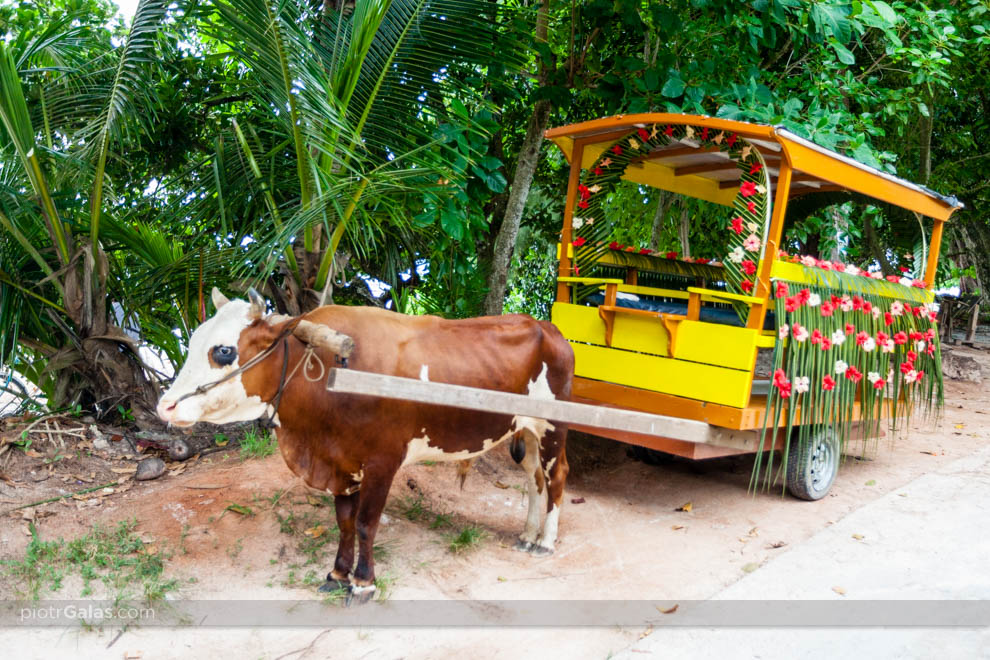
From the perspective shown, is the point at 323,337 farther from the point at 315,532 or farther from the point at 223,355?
the point at 315,532

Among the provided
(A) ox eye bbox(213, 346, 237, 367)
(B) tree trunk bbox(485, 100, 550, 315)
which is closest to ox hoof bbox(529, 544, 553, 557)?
(A) ox eye bbox(213, 346, 237, 367)

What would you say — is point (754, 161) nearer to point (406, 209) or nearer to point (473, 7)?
point (473, 7)

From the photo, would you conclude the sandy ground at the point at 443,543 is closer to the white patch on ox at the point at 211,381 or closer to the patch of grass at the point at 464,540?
the patch of grass at the point at 464,540

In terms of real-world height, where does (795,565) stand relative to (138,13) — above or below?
below

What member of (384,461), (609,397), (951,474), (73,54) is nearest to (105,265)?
(73,54)

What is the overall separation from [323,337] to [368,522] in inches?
38.7

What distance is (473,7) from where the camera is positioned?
472 centimetres

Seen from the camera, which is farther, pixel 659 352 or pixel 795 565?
pixel 659 352

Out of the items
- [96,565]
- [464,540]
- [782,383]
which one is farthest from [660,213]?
[96,565]

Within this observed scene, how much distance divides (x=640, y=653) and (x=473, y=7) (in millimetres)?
3879

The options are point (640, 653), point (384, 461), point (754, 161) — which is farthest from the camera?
point (754, 161)

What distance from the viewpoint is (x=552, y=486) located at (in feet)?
14.4

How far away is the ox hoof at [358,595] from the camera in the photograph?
11.9 ft

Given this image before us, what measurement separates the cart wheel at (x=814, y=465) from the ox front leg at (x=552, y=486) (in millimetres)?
1926
